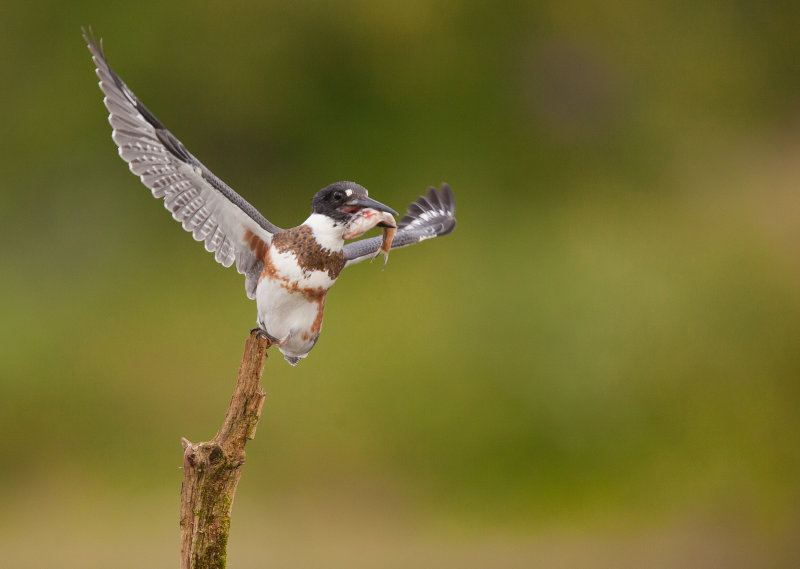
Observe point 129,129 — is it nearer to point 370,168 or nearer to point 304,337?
point 304,337

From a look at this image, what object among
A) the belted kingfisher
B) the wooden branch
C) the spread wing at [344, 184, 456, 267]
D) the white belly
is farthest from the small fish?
the wooden branch

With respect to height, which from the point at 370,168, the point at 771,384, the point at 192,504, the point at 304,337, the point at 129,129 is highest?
the point at 370,168

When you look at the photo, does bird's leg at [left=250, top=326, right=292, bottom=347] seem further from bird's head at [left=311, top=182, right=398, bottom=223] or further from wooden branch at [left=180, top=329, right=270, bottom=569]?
A: bird's head at [left=311, top=182, right=398, bottom=223]

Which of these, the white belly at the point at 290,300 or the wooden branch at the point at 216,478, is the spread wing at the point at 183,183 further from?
the wooden branch at the point at 216,478

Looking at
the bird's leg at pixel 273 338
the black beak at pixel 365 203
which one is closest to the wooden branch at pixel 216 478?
the bird's leg at pixel 273 338

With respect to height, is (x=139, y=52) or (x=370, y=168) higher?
(x=139, y=52)

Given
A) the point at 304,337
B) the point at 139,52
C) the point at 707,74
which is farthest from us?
the point at 707,74

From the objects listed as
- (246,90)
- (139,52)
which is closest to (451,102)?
(246,90)
